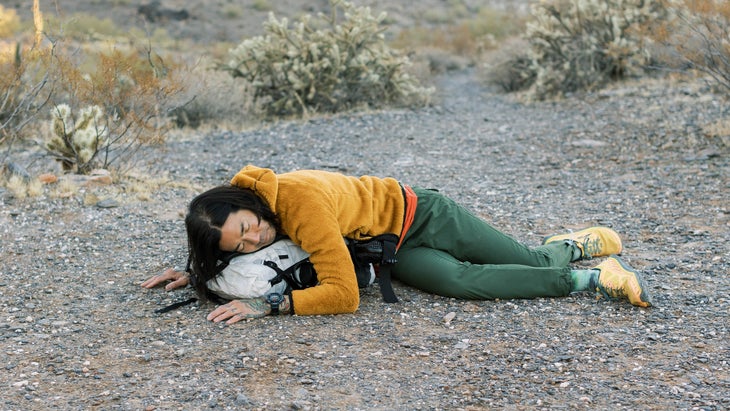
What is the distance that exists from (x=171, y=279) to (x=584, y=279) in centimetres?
221

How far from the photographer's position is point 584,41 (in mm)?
12117

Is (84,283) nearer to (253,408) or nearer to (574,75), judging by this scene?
(253,408)

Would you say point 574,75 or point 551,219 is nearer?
point 551,219

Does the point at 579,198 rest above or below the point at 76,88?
below

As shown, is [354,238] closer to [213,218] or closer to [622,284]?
[213,218]

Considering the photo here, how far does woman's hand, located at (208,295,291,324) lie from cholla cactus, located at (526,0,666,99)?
863 centimetres

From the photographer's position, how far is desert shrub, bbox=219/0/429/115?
36.0ft

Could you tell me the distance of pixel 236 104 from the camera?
10766 millimetres

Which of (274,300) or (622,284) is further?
(622,284)

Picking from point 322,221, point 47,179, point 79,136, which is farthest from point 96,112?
point 322,221

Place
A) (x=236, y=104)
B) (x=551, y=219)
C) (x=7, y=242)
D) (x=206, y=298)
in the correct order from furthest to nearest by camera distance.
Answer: (x=236, y=104), (x=551, y=219), (x=7, y=242), (x=206, y=298)

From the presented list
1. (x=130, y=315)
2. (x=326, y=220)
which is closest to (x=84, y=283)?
(x=130, y=315)

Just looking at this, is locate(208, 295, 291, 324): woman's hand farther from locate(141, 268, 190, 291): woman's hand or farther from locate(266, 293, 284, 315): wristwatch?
locate(141, 268, 190, 291): woman's hand

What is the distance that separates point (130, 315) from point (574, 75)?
9197 millimetres
